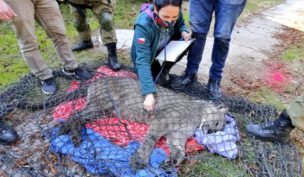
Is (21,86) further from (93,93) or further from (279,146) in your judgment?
(279,146)

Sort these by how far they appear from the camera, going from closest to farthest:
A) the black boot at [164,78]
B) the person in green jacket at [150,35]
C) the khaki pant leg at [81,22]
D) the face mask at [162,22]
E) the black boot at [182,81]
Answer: the person in green jacket at [150,35], the face mask at [162,22], the black boot at [164,78], the black boot at [182,81], the khaki pant leg at [81,22]

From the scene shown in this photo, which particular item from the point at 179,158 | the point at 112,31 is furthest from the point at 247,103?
the point at 112,31

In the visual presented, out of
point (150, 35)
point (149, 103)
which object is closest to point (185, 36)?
point (150, 35)

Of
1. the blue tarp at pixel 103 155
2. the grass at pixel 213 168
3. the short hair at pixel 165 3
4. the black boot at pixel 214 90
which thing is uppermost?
the short hair at pixel 165 3

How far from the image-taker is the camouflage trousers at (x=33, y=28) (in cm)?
361

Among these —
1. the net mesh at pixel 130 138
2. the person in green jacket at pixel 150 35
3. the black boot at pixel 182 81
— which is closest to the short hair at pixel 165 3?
the person in green jacket at pixel 150 35

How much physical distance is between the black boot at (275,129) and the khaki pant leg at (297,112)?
0.13 m

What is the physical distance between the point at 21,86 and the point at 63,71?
0.59m

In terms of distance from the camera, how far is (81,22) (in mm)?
5051

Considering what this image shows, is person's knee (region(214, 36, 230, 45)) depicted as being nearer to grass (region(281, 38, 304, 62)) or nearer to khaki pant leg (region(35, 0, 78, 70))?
khaki pant leg (region(35, 0, 78, 70))

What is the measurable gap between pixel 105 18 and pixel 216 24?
1599 mm

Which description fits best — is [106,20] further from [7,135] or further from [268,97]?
[268,97]

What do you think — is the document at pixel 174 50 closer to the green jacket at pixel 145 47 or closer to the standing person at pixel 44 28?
the green jacket at pixel 145 47

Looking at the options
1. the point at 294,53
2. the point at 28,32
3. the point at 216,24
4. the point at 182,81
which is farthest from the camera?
the point at 294,53
